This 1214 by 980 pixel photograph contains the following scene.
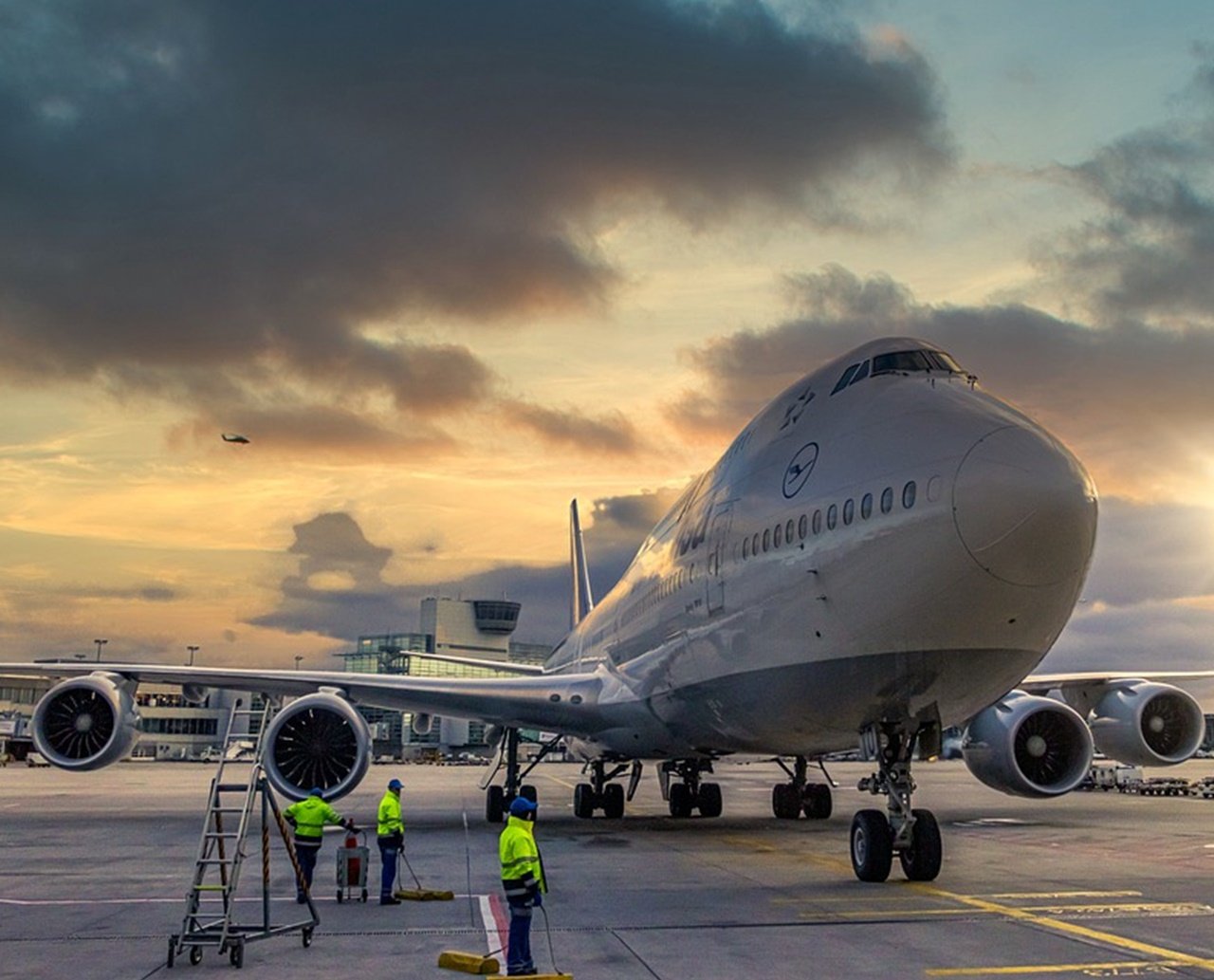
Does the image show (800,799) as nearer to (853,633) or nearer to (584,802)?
(584,802)

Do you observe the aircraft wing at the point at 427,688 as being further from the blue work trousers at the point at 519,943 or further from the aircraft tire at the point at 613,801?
the blue work trousers at the point at 519,943

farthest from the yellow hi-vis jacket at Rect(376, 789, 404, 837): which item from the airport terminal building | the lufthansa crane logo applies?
the airport terminal building

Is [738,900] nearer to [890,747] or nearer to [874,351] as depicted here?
[890,747]

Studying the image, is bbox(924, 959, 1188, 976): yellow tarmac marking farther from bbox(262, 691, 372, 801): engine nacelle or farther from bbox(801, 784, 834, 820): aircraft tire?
bbox(801, 784, 834, 820): aircraft tire

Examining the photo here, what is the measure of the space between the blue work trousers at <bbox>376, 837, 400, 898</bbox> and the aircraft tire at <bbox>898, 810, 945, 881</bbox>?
5672mm

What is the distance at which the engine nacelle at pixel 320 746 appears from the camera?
65.5 ft

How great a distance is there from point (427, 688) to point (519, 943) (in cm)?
1452

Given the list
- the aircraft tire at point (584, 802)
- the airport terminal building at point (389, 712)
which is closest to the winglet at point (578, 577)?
the aircraft tire at point (584, 802)

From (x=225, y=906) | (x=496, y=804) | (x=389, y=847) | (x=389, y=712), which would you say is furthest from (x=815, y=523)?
(x=389, y=712)

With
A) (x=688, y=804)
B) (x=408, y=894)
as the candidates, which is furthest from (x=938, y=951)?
(x=688, y=804)

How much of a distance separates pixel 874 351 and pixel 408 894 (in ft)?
27.4

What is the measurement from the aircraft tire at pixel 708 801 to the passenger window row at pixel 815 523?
40.9ft

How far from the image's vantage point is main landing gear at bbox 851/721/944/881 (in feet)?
41.7

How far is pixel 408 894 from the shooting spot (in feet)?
41.9
